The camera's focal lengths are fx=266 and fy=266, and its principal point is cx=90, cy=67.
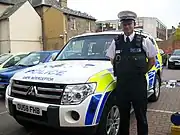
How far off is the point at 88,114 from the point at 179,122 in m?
1.50

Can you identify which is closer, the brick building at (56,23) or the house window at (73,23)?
the brick building at (56,23)

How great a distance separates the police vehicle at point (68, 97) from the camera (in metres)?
3.65

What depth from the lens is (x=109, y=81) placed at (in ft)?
13.4

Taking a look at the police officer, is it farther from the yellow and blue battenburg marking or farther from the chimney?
the chimney

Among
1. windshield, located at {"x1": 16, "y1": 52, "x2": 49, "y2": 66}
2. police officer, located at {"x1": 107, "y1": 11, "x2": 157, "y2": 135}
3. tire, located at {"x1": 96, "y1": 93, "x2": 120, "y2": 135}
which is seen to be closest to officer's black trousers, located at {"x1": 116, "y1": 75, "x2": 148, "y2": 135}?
police officer, located at {"x1": 107, "y1": 11, "x2": 157, "y2": 135}

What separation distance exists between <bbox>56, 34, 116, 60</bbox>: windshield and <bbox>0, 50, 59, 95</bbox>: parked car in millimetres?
2332

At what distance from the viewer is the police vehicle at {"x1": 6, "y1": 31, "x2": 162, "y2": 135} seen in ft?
12.0

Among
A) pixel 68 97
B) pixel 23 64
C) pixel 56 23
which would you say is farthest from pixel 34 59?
pixel 56 23

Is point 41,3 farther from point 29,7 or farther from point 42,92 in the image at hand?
point 42,92

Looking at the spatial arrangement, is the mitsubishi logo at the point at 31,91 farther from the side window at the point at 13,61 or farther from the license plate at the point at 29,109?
the side window at the point at 13,61

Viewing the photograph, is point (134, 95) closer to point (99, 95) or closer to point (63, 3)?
point (99, 95)

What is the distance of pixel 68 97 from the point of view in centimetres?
367

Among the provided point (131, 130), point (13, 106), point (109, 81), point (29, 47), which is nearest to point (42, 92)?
point (13, 106)

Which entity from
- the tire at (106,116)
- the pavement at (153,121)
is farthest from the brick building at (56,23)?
the tire at (106,116)
